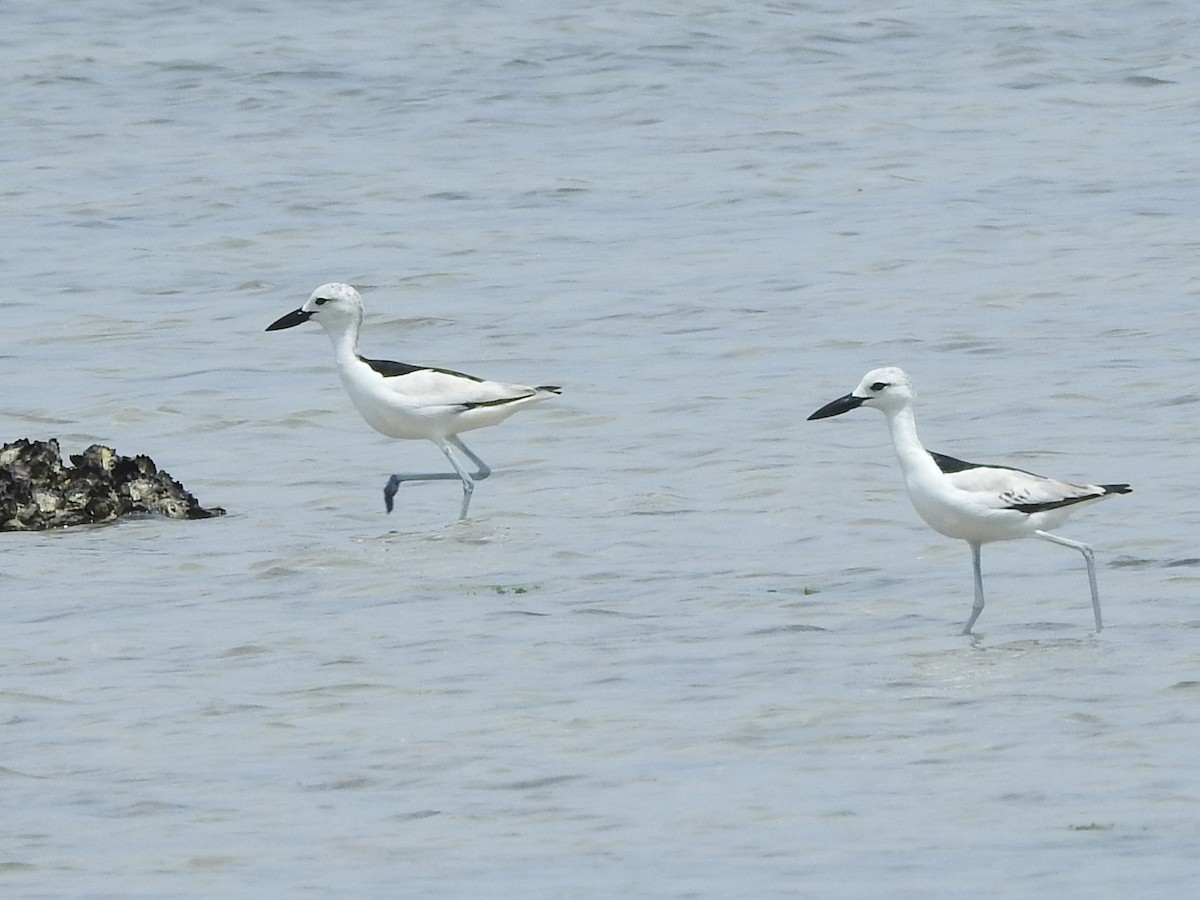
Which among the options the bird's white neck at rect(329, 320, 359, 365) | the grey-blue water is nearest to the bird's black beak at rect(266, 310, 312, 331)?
the bird's white neck at rect(329, 320, 359, 365)

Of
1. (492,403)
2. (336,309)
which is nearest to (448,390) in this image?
(492,403)

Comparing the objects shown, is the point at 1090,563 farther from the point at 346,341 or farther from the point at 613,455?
the point at 346,341

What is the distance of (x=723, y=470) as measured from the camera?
1498 cm

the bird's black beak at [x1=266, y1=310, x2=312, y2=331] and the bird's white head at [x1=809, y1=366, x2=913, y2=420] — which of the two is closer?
the bird's white head at [x1=809, y1=366, x2=913, y2=420]

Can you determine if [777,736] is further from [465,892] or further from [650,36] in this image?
[650,36]

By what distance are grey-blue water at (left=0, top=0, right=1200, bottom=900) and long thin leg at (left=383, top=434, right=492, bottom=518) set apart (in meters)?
0.18

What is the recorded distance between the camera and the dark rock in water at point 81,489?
13.8 m

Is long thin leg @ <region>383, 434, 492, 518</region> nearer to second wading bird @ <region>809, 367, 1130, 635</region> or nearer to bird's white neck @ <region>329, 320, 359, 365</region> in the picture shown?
bird's white neck @ <region>329, 320, 359, 365</region>

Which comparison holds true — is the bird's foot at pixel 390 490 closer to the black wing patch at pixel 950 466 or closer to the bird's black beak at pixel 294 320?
the bird's black beak at pixel 294 320

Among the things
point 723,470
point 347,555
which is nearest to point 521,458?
point 723,470

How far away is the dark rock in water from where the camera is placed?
544 inches

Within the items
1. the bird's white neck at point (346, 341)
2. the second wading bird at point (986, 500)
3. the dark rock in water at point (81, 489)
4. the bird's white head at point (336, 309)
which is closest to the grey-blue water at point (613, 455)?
the dark rock in water at point (81, 489)

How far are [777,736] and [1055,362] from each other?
8862 millimetres

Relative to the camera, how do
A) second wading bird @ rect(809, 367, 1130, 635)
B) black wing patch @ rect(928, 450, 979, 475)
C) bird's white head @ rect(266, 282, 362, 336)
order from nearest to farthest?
second wading bird @ rect(809, 367, 1130, 635)
black wing patch @ rect(928, 450, 979, 475)
bird's white head @ rect(266, 282, 362, 336)
